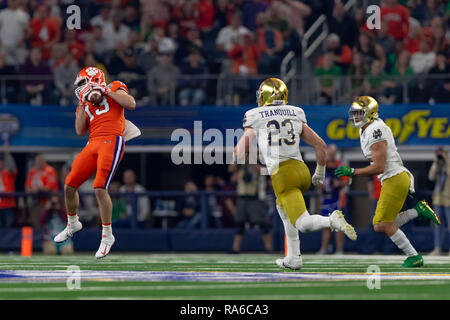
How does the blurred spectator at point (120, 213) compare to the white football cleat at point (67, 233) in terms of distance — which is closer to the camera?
the white football cleat at point (67, 233)

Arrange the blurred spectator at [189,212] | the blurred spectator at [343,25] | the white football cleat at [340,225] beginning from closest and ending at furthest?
1. the white football cleat at [340,225]
2. the blurred spectator at [189,212]
3. the blurred spectator at [343,25]

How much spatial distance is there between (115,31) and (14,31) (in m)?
1.97

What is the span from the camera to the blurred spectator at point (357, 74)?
1711 cm

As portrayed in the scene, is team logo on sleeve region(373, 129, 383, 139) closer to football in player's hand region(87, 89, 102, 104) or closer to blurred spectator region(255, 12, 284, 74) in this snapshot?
football in player's hand region(87, 89, 102, 104)

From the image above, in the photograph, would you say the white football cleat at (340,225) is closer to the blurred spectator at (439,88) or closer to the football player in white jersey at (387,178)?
the football player in white jersey at (387,178)

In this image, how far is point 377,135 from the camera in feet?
32.5

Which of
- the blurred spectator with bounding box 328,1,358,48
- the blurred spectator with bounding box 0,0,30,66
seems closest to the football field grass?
the blurred spectator with bounding box 328,1,358,48

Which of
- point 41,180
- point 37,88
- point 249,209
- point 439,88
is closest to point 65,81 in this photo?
→ point 37,88

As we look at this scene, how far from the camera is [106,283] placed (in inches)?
289

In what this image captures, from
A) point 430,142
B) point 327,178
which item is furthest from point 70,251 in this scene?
point 430,142

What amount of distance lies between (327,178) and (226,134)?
6.82 feet

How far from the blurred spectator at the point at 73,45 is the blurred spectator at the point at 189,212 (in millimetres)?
3290

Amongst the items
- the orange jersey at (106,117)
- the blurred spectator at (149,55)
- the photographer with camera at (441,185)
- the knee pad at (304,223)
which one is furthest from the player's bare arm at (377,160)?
the blurred spectator at (149,55)
